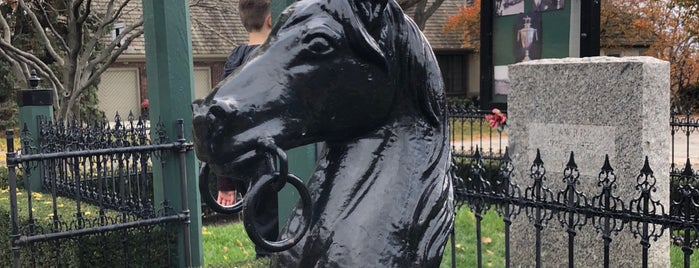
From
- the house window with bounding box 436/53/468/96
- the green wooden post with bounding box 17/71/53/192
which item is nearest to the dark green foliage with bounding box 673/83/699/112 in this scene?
the house window with bounding box 436/53/468/96

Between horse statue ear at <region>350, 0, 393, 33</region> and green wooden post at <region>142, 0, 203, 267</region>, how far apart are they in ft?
13.9

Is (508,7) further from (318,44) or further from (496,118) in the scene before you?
(318,44)

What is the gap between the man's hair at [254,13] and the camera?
4.35 metres

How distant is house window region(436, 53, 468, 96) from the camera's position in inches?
1165

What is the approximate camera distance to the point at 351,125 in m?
1.38

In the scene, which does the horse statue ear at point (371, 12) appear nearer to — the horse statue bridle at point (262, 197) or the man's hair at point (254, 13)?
the horse statue bridle at point (262, 197)

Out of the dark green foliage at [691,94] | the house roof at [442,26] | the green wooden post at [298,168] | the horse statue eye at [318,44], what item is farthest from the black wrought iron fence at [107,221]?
the dark green foliage at [691,94]

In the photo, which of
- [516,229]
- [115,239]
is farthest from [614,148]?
[115,239]

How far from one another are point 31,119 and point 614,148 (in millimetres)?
6174

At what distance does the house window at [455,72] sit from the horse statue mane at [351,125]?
2824 centimetres

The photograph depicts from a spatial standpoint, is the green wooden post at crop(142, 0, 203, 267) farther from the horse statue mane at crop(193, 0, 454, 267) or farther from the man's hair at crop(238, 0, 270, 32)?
the horse statue mane at crop(193, 0, 454, 267)

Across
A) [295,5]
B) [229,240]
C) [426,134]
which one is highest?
[295,5]

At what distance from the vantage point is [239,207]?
135 cm

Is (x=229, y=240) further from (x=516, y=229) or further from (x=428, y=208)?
(x=428, y=208)
